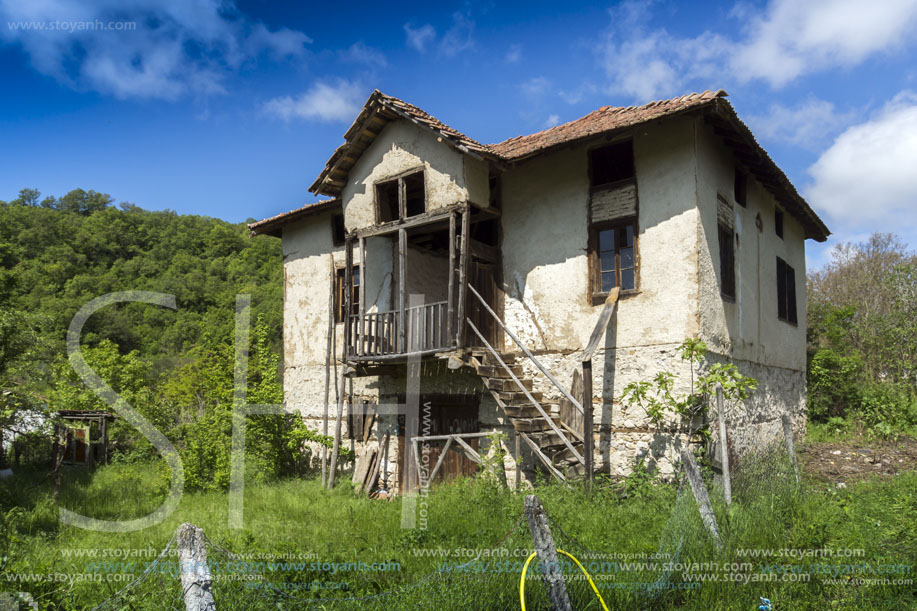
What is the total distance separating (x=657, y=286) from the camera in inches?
411

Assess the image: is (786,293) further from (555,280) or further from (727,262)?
(555,280)

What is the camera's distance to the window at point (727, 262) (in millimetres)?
10892

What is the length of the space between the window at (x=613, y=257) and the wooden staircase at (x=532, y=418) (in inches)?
85.9

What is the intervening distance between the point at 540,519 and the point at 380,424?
9284mm

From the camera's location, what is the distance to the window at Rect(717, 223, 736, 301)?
1089 centimetres

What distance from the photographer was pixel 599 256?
1124cm

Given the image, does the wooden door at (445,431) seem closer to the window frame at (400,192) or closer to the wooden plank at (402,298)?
the wooden plank at (402,298)

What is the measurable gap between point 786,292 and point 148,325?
34391mm

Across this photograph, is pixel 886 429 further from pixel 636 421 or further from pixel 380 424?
pixel 380 424

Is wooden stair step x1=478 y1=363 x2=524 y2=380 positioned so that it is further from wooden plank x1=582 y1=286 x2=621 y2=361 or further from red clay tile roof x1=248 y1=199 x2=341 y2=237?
red clay tile roof x1=248 y1=199 x2=341 y2=237

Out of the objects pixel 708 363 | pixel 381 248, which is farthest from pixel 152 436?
pixel 708 363

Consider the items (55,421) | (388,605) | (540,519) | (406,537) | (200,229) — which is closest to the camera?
(540,519)

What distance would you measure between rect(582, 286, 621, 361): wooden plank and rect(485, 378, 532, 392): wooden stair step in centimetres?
129

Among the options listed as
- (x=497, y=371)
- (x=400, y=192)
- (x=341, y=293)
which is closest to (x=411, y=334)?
(x=497, y=371)
